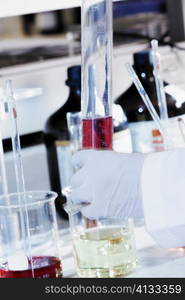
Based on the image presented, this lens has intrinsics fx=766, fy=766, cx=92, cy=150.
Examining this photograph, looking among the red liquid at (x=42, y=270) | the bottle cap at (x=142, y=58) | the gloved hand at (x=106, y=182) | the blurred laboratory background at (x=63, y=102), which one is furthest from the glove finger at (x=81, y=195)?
the bottle cap at (x=142, y=58)

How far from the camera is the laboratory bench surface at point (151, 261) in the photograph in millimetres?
1473

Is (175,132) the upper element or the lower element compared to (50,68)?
lower

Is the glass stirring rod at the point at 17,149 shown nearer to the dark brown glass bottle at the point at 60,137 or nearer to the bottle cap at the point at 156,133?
the dark brown glass bottle at the point at 60,137

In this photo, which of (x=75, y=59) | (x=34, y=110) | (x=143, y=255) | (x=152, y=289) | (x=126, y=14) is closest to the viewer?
(x=152, y=289)

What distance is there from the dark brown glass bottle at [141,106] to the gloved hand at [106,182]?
0.38 m

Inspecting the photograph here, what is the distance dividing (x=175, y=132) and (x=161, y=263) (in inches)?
14.6

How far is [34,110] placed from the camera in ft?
6.64

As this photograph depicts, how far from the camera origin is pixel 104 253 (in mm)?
1446

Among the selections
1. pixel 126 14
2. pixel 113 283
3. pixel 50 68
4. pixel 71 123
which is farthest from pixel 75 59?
pixel 126 14

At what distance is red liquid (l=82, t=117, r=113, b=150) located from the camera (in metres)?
1.46

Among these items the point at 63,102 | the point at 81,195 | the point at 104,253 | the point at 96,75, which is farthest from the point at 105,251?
the point at 63,102

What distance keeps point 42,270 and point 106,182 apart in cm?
21

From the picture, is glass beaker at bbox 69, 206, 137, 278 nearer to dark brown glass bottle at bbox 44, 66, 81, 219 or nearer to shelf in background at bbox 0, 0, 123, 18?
dark brown glass bottle at bbox 44, 66, 81, 219

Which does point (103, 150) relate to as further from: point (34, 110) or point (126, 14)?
point (126, 14)
